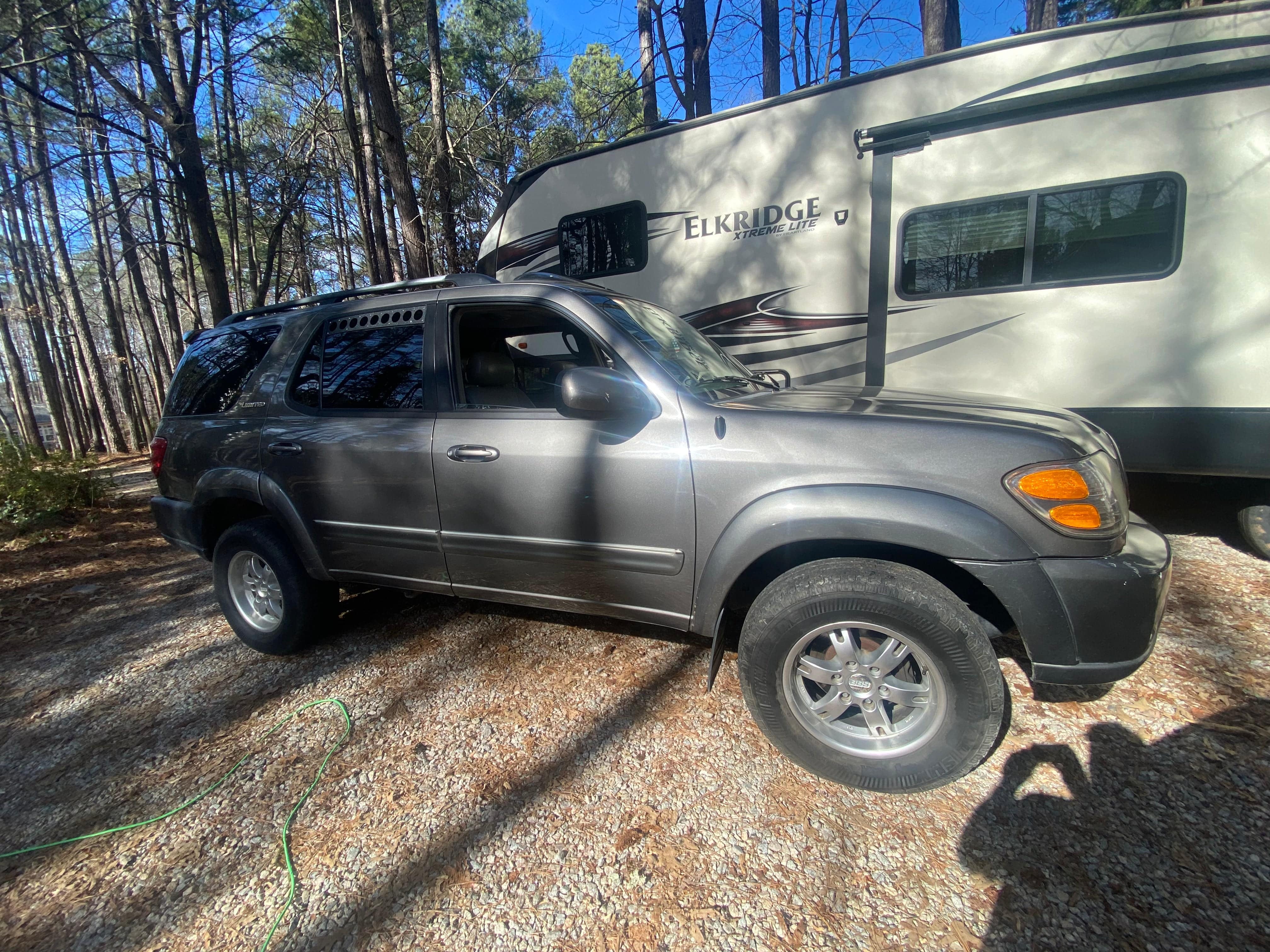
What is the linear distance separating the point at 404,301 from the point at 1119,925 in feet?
11.0

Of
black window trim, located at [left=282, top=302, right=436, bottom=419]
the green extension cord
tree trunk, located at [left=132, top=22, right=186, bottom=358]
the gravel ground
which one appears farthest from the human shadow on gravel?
tree trunk, located at [left=132, top=22, right=186, bottom=358]

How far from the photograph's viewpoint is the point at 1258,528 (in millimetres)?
3477

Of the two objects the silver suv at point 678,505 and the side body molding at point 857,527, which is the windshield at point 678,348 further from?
the side body molding at point 857,527

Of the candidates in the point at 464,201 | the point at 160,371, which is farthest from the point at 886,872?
the point at 160,371

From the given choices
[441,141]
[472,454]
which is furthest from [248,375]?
[441,141]

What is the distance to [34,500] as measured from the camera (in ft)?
20.7

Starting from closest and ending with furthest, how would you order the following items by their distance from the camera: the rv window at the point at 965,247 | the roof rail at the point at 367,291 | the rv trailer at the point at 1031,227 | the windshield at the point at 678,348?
the windshield at the point at 678,348 → the roof rail at the point at 367,291 → the rv trailer at the point at 1031,227 → the rv window at the point at 965,247

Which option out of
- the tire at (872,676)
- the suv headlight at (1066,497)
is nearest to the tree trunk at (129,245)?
the tire at (872,676)

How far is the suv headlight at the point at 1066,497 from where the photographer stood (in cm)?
173

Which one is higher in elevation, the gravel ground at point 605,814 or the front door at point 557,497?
the front door at point 557,497

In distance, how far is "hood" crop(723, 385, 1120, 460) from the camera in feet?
6.28

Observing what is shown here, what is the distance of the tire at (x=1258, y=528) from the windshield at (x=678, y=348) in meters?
3.28

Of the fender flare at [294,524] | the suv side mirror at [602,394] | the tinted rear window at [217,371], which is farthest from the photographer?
the tinted rear window at [217,371]

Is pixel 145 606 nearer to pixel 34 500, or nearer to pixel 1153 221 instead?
pixel 34 500
